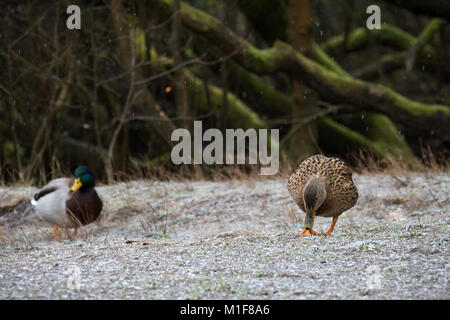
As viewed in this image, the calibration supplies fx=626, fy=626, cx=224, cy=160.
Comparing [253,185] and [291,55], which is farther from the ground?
[291,55]

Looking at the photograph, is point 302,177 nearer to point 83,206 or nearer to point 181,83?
point 83,206

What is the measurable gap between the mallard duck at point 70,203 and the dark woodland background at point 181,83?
3.76 m

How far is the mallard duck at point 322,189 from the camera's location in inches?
210

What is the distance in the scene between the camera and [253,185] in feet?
30.7

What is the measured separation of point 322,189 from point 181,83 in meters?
8.14

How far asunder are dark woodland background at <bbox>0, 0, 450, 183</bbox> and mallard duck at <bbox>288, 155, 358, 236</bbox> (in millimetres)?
5759

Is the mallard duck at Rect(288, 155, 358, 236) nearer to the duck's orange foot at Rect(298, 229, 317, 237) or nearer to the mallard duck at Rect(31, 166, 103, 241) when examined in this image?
the duck's orange foot at Rect(298, 229, 317, 237)

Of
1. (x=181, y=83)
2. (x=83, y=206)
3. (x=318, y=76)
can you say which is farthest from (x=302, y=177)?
(x=181, y=83)

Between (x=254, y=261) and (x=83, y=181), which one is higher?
(x=254, y=261)

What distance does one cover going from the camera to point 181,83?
517 inches

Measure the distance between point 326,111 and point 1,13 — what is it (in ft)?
23.1

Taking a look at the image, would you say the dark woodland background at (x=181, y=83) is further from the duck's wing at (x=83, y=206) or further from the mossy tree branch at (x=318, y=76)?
the duck's wing at (x=83, y=206)
